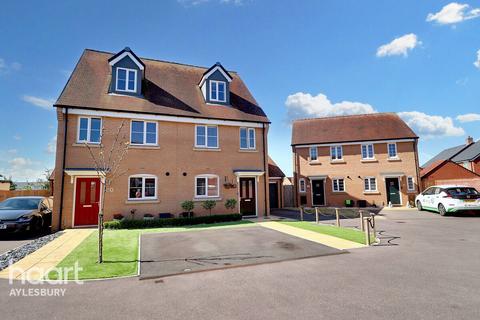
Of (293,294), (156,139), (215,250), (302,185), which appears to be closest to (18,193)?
(156,139)

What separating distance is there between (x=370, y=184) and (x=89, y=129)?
2359 cm

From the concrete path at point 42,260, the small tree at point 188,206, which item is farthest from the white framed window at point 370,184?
the concrete path at point 42,260

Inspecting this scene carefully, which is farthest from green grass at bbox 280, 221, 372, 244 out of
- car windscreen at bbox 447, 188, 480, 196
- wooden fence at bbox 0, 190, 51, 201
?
wooden fence at bbox 0, 190, 51, 201

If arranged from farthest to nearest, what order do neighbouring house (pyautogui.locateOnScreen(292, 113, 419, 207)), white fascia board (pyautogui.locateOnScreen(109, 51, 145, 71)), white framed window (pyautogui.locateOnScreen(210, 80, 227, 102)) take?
neighbouring house (pyautogui.locateOnScreen(292, 113, 419, 207))
white framed window (pyautogui.locateOnScreen(210, 80, 227, 102))
white fascia board (pyautogui.locateOnScreen(109, 51, 145, 71))

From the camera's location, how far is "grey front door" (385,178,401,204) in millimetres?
23531

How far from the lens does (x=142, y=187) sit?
14359mm

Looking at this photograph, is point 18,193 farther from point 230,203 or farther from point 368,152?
point 368,152

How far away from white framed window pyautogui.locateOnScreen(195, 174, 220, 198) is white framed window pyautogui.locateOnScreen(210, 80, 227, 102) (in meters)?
5.49

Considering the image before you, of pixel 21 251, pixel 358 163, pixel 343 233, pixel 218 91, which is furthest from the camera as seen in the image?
pixel 358 163

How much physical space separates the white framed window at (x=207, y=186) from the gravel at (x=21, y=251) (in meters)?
7.52

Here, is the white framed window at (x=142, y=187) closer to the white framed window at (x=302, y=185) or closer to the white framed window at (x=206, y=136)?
the white framed window at (x=206, y=136)

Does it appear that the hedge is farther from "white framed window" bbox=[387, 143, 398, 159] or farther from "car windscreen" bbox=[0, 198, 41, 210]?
"white framed window" bbox=[387, 143, 398, 159]

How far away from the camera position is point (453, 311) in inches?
161

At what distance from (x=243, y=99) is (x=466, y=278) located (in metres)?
16.0
